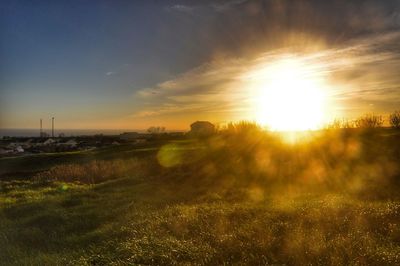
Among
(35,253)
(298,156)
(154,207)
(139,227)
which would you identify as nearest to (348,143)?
(298,156)

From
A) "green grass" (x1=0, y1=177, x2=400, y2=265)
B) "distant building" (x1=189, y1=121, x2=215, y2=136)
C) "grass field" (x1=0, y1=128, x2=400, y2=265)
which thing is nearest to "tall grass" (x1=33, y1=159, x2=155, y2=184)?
"grass field" (x1=0, y1=128, x2=400, y2=265)

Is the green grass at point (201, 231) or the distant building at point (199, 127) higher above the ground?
the distant building at point (199, 127)

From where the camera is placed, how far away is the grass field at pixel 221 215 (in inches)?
311

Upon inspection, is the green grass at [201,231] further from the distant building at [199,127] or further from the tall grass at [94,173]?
the distant building at [199,127]

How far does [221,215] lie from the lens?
11.1m

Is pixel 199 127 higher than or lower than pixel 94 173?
higher

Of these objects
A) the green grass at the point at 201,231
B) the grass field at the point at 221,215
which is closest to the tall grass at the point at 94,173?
the grass field at the point at 221,215

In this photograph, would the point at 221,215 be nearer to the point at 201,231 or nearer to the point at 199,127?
the point at 201,231

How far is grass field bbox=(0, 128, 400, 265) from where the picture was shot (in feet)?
25.9

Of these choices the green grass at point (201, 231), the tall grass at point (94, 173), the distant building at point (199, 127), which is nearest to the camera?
the green grass at point (201, 231)

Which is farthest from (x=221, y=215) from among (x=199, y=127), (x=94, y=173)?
(x=199, y=127)

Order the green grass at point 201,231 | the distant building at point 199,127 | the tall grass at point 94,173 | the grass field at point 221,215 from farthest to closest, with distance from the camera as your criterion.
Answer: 1. the distant building at point 199,127
2. the tall grass at point 94,173
3. the grass field at point 221,215
4. the green grass at point 201,231

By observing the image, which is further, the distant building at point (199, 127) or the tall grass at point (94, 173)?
the distant building at point (199, 127)

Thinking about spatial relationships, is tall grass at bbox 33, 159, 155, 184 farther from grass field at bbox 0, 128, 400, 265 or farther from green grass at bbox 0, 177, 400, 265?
green grass at bbox 0, 177, 400, 265
